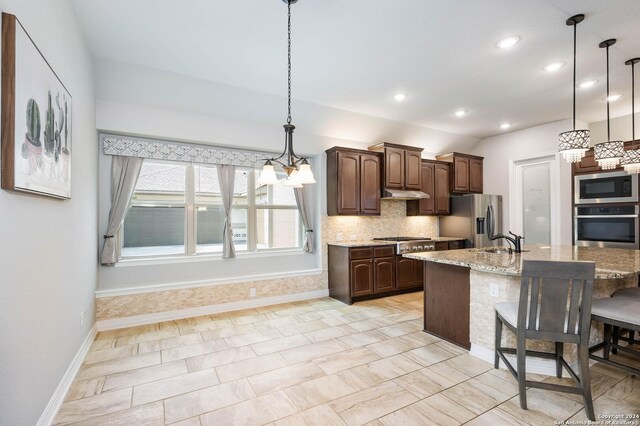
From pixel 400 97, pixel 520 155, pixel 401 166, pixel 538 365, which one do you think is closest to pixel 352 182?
pixel 401 166

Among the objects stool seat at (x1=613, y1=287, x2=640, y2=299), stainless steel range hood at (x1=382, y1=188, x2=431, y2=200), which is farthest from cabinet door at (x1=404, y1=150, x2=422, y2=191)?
stool seat at (x1=613, y1=287, x2=640, y2=299)

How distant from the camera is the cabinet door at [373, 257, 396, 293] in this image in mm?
4695

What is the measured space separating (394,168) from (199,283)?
3.54 meters

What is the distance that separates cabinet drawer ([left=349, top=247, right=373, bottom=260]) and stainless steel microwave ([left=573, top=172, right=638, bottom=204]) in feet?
11.2

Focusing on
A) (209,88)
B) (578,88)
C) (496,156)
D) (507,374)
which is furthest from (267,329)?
(496,156)

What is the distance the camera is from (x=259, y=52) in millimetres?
3018

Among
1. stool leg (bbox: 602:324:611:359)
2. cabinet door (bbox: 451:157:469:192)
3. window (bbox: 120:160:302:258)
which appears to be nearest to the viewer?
stool leg (bbox: 602:324:611:359)

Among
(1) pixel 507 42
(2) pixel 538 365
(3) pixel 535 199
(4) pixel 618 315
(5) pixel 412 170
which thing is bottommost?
(2) pixel 538 365

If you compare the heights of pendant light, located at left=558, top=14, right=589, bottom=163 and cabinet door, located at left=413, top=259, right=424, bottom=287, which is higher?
pendant light, located at left=558, top=14, right=589, bottom=163

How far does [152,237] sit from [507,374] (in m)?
4.17

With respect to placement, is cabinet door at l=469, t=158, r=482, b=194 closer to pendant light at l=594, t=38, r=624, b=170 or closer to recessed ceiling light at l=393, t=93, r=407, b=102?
recessed ceiling light at l=393, t=93, r=407, b=102

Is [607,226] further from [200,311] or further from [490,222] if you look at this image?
[200,311]

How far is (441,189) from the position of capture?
233 inches

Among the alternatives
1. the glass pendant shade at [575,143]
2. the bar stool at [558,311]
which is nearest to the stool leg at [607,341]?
the bar stool at [558,311]
